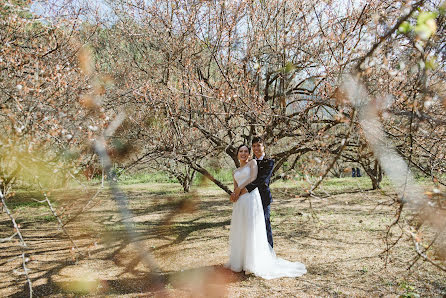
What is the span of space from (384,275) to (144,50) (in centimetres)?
651

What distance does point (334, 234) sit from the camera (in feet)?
23.7

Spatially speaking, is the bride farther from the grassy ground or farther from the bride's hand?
the grassy ground

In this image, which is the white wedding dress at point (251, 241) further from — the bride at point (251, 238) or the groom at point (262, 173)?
the groom at point (262, 173)

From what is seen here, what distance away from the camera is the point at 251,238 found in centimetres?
486

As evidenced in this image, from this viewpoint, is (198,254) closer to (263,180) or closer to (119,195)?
(263,180)

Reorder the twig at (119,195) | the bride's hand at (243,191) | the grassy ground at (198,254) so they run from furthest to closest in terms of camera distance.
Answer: the twig at (119,195) → the bride's hand at (243,191) → the grassy ground at (198,254)

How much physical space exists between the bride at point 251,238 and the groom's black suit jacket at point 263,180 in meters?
0.09

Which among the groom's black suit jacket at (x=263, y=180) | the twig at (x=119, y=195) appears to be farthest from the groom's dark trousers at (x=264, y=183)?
the twig at (x=119, y=195)

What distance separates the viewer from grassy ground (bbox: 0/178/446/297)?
4.49 metres

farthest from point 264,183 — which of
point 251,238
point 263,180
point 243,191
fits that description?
point 251,238

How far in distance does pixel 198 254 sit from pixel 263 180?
205 centimetres

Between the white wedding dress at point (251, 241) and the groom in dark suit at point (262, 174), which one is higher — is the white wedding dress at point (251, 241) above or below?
below

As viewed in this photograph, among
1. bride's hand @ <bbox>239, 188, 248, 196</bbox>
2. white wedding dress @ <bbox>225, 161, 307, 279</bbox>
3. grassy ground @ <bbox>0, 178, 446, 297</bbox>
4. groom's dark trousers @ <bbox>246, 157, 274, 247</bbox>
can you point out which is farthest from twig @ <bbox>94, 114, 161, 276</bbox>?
groom's dark trousers @ <bbox>246, 157, 274, 247</bbox>

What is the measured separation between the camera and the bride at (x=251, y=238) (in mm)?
4863
